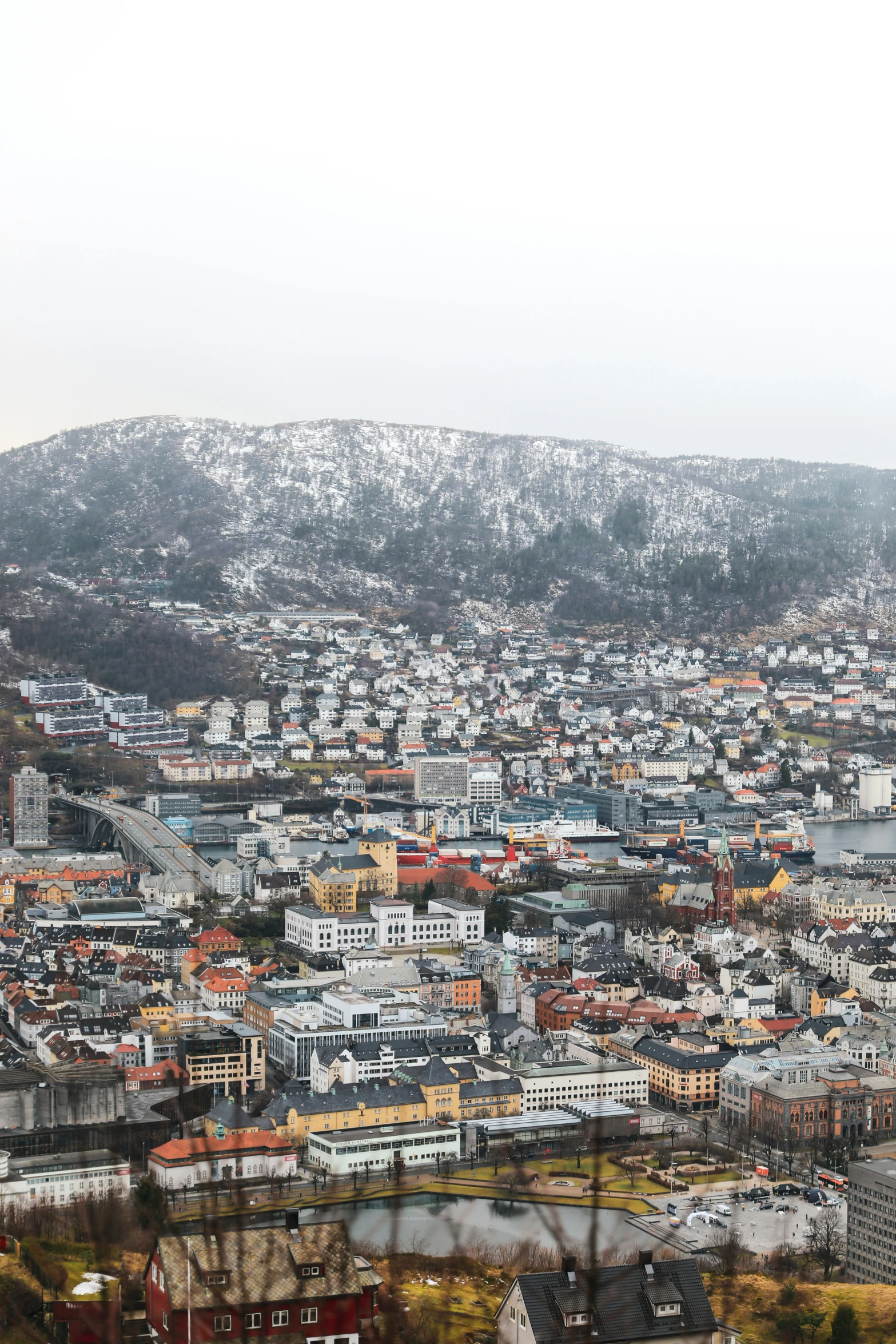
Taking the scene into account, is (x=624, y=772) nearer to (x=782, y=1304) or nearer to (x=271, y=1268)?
(x=782, y=1304)

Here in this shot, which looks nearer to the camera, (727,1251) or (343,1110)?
(727,1251)

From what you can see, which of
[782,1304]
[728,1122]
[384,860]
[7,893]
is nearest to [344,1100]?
[728,1122]

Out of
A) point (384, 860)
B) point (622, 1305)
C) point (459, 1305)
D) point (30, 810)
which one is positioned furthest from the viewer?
point (30, 810)

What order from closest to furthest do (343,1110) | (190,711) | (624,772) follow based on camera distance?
(343,1110), (624,772), (190,711)

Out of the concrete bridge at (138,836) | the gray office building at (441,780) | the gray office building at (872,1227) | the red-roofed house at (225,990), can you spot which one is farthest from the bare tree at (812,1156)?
the gray office building at (441,780)

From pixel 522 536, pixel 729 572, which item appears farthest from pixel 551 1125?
pixel 522 536

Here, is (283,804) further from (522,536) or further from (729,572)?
(522,536)
